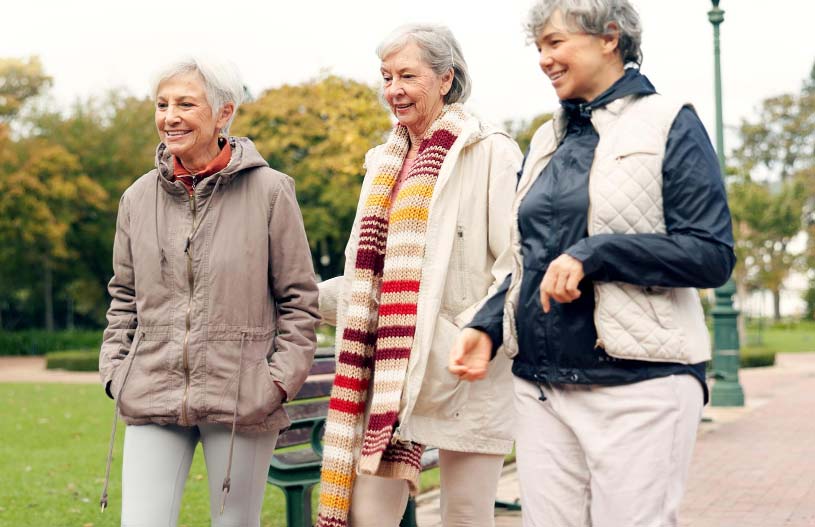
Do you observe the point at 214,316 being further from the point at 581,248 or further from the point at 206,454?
the point at 581,248

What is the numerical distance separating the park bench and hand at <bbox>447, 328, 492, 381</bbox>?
7.93ft

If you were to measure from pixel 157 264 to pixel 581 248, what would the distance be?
1.53m

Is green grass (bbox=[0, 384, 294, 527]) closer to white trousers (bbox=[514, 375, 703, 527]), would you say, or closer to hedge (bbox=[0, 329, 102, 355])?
white trousers (bbox=[514, 375, 703, 527])

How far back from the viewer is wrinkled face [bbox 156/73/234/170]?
349 centimetres

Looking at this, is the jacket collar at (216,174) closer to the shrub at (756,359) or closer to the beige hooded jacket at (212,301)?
the beige hooded jacket at (212,301)

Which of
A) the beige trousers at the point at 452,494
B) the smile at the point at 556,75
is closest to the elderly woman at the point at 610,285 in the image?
the smile at the point at 556,75

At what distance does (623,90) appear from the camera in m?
2.63

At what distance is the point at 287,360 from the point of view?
11.3ft

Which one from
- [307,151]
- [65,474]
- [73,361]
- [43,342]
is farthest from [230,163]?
[307,151]

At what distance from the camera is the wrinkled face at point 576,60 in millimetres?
2615

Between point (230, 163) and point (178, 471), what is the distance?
3.19ft

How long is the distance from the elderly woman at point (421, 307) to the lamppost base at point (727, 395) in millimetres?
11438

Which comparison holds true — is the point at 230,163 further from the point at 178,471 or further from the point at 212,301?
the point at 178,471

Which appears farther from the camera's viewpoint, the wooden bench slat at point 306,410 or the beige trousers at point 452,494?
the wooden bench slat at point 306,410
